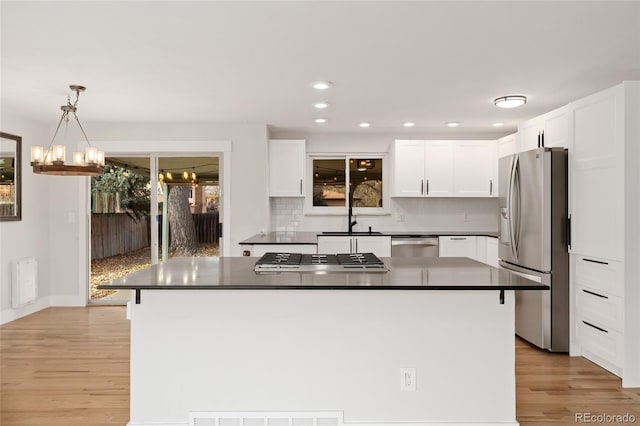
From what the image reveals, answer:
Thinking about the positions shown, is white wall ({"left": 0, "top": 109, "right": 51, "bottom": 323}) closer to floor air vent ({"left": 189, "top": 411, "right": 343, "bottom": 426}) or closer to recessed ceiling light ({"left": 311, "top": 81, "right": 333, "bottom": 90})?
recessed ceiling light ({"left": 311, "top": 81, "right": 333, "bottom": 90})

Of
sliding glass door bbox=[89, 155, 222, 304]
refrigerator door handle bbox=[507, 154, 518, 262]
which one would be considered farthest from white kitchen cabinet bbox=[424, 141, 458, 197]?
sliding glass door bbox=[89, 155, 222, 304]

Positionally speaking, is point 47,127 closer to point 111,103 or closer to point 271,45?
point 111,103

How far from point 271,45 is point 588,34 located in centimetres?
198

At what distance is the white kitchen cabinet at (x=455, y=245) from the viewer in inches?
225

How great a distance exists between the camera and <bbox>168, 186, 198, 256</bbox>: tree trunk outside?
6.00 meters

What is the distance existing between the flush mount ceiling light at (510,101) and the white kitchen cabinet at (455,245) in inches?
70.4

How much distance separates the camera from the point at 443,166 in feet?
19.9

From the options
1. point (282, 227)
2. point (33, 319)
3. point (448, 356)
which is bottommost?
point (33, 319)

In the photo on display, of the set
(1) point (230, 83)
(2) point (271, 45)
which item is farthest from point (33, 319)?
(2) point (271, 45)

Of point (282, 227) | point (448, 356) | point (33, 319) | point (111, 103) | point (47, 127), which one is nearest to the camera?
point (448, 356)

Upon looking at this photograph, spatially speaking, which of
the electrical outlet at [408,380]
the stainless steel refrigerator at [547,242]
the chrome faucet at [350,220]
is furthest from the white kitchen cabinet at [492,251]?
the electrical outlet at [408,380]

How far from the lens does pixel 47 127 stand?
5785 mm

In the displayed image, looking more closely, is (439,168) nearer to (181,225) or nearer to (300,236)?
(300,236)

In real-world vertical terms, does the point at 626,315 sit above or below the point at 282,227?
below
